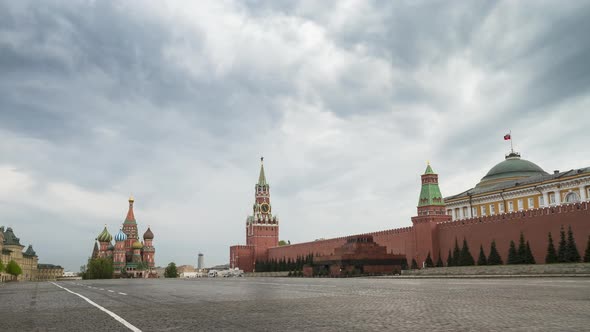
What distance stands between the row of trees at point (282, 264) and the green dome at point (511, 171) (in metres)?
23.4

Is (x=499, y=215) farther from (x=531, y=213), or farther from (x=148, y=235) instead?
(x=148, y=235)

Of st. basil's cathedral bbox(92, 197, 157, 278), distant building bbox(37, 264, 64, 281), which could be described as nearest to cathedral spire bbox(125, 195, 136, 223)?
st. basil's cathedral bbox(92, 197, 157, 278)

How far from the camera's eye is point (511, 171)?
58156mm

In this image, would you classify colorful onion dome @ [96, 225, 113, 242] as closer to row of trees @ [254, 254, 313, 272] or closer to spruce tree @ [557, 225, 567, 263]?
row of trees @ [254, 254, 313, 272]

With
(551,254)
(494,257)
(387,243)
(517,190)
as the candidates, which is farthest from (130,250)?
(551,254)

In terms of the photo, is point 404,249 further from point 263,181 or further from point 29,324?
point 263,181

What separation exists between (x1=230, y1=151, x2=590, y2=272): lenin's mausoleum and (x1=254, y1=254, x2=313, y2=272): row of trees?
4.29ft

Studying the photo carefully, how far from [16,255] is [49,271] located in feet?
162

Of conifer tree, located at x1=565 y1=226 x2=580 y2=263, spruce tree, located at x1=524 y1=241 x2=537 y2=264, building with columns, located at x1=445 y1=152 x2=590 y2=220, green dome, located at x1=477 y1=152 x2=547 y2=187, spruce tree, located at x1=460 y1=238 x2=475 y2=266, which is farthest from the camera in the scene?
green dome, located at x1=477 y1=152 x2=547 y2=187

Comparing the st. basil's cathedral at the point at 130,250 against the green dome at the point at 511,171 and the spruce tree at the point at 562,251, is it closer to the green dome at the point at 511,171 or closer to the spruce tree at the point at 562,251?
the green dome at the point at 511,171

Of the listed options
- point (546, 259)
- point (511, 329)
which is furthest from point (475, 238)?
point (511, 329)

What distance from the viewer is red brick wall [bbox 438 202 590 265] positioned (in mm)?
32938

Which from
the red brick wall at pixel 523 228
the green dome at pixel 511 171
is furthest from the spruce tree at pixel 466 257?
Result: the green dome at pixel 511 171

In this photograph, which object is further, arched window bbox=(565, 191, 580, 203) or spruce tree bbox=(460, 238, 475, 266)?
arched window bbox=(565, 191, 580, 203)
